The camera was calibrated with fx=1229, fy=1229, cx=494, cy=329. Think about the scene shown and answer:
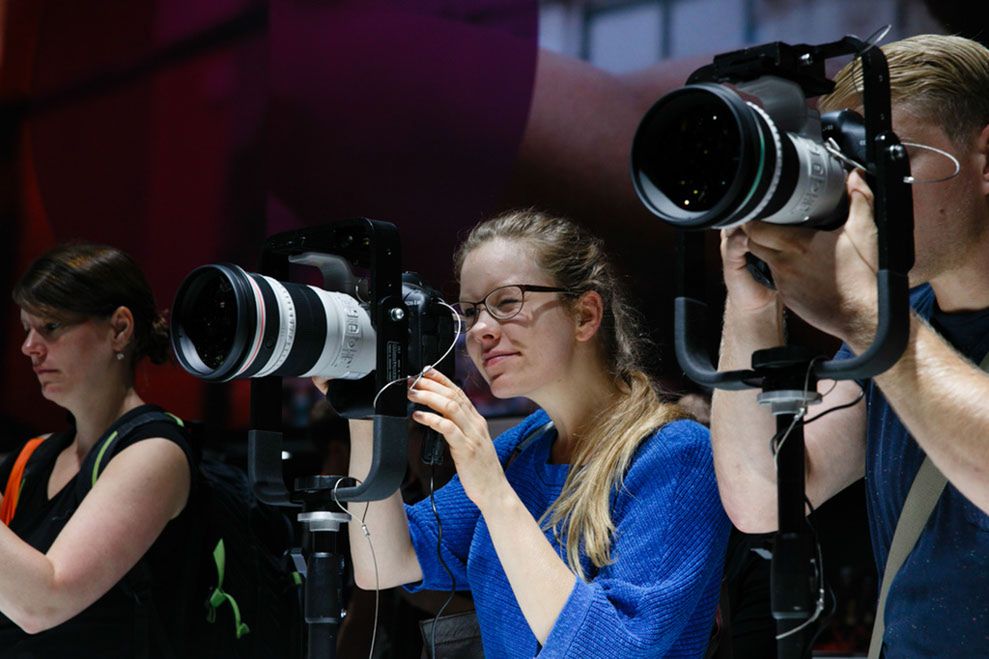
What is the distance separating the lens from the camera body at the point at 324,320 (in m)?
1.35

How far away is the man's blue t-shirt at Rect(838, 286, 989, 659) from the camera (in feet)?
3.74

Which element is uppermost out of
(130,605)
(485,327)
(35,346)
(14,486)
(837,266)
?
(837,266)

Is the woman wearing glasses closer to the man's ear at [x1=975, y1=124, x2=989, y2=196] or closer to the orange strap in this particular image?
the man's ear at [x1=975, y1=124, x2=989, y2=196]

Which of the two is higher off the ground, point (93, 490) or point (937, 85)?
point (937, 85)

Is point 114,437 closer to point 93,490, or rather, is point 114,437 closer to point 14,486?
point 93,490

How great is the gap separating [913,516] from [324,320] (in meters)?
0.66

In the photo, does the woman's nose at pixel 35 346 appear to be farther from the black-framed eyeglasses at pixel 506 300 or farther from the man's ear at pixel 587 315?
the man's ear at pixel 587 315

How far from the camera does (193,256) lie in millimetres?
2918

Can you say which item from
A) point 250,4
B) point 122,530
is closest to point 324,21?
point 250,4

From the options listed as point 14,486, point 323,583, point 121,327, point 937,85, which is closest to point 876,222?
point 937,85

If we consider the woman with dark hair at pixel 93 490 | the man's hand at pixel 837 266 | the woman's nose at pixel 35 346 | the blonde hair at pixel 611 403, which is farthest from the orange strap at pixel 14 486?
the man's hand at pixel 837 266

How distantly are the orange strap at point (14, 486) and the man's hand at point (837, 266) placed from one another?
5.13 ft

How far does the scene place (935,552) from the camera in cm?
118

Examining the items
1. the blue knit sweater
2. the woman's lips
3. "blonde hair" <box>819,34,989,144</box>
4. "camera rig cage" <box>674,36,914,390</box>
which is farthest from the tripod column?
"blonde hair" <box>819,34,989,144</box>
